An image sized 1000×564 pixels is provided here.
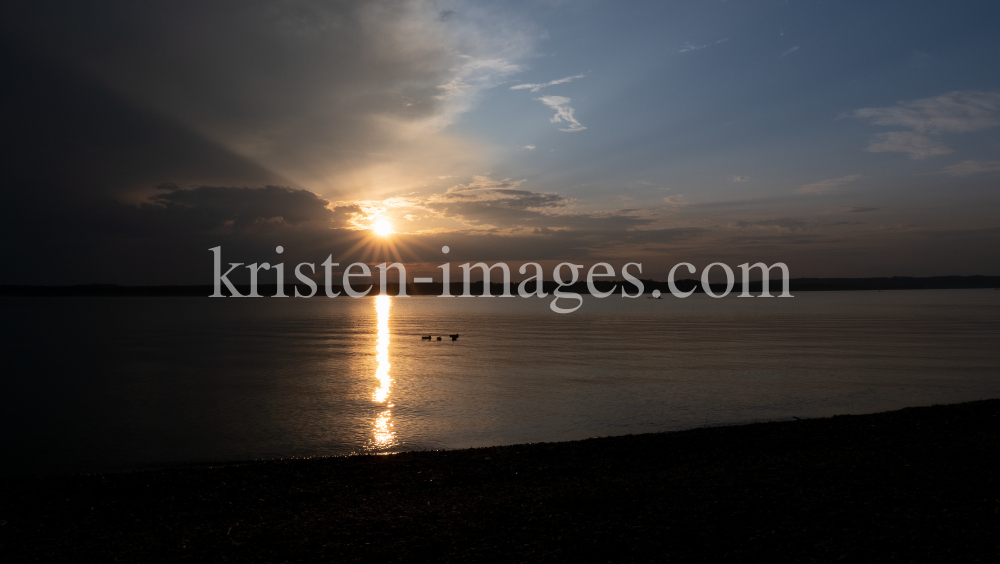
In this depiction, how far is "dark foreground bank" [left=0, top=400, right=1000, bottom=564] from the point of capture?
301 inches

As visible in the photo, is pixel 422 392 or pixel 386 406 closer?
pixel 386 406

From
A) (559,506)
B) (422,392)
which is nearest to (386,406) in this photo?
(422,392)

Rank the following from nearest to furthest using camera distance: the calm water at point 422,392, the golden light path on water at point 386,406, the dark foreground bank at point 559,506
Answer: the dark foreground bank at point 559,506
the golden light path on water at point 386,406
the calm water at point 422,392

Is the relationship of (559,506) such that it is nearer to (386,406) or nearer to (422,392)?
(386,406)

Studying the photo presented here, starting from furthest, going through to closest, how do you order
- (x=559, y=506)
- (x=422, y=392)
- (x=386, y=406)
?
(x=422, y=392) < (x=386, y=406) < (x=559, y=506)

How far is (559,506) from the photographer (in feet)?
31.3

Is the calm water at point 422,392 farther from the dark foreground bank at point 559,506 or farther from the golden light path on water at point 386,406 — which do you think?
the dark foreground bank at point 559,506

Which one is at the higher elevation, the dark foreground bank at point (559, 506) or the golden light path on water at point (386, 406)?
the dark foreground bank at point (559, 506)

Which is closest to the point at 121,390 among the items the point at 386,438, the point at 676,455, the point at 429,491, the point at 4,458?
the point at 4,458

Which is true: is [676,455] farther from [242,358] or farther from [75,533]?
[242,358]

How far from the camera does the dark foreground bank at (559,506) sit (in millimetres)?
7652

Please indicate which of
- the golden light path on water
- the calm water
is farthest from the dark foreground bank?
the calm water

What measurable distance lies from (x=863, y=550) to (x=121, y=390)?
101ft

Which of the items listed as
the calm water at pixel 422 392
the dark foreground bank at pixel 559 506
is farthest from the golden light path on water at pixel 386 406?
the dark foreground bank at pixel 559 506
